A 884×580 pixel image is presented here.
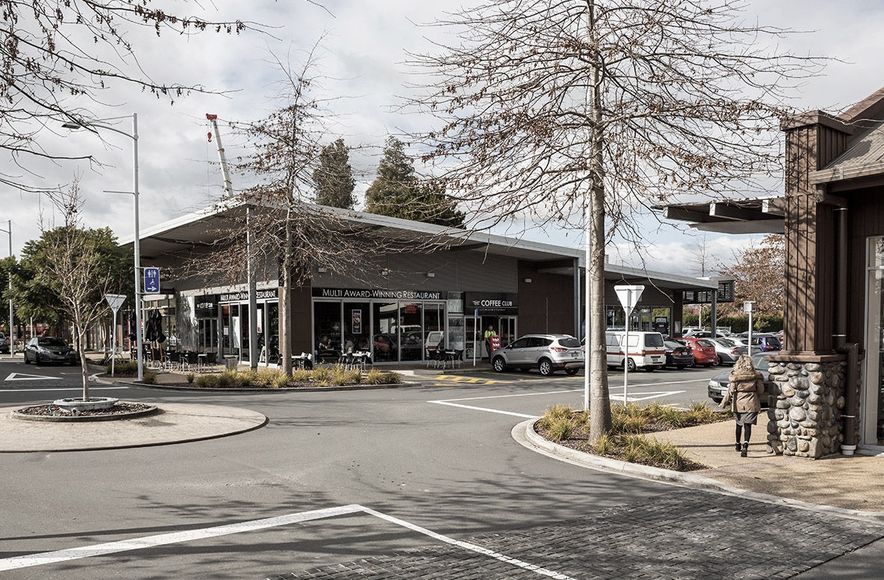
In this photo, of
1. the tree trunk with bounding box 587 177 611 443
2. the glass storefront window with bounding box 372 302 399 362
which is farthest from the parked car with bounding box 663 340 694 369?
the tree trunk with bounding box 587 177 611 443

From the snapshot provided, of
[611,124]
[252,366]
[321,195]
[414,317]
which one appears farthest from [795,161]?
[414,317]

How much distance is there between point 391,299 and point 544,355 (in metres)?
7.31

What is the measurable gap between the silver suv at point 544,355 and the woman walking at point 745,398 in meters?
16.6

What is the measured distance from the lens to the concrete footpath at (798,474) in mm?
8125

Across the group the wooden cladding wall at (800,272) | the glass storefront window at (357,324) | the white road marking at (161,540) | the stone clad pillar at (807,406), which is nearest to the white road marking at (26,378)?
the glass storefront window at (357,324)

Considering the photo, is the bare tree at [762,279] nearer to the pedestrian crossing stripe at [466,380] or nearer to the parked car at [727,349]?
the parked car at [727,349]

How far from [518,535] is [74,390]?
60.9 feet

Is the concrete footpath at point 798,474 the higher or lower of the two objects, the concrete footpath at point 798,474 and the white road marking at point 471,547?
the lower

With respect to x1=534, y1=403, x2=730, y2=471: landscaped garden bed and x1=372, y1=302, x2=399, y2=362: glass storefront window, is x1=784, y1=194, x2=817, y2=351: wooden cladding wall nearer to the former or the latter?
x1=534, y1=403, x2=730, y2=471: landscaped garden bed

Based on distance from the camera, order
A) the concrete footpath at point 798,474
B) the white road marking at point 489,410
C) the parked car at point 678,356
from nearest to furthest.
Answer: the concrete footpath at point 798,474, the white road marking at point 489,410, the parked car at point 678,356

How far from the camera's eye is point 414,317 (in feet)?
106

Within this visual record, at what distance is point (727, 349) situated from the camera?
3622 centimetres

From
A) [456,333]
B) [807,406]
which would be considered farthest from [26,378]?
[807,406]

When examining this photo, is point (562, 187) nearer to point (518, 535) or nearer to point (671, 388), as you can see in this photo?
point (518, 535)
